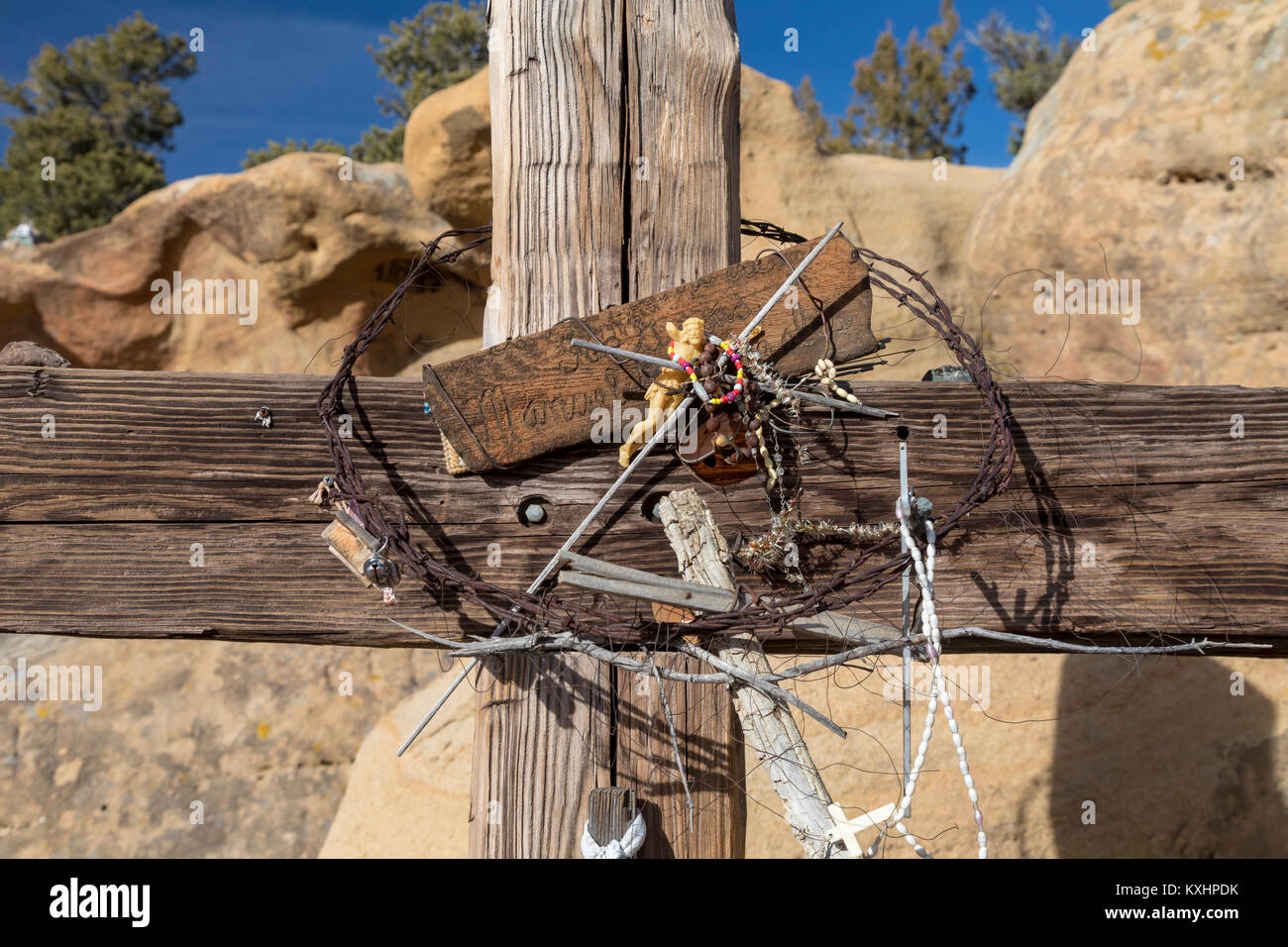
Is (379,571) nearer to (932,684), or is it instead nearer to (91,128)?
(932,684)

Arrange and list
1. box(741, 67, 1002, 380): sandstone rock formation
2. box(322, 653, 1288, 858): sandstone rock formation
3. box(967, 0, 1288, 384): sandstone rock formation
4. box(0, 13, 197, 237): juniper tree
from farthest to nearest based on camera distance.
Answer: box(0, 13, 197, 237): juniper tree < box(741, 67, 1002, 380): sandstone rock formation < box(967, 0, 1288, 384): sandstone rock formation < box(322, 653, 1288, 858): sandstone rock formation

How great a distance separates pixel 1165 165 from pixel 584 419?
6328mm

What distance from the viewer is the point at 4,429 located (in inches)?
60.8

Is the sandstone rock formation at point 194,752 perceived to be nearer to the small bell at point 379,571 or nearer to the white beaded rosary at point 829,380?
the small bell at point 379,571

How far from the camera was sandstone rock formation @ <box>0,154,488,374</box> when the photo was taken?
379 inches

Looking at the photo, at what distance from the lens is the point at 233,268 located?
10.2 meters

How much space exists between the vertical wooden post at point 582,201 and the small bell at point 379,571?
246 mm

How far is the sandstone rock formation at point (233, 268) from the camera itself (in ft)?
31.6

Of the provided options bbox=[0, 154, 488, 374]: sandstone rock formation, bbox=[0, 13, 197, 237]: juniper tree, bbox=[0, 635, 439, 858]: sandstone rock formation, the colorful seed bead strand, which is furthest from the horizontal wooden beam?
bbox=[0, 13, 197, 237]: juniper tree

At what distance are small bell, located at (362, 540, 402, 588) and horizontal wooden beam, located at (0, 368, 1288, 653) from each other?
103 mm

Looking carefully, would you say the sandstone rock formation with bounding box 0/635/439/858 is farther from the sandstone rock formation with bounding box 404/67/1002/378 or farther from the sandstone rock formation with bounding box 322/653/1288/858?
the sandstone rock formation with bounding box 404/67/1002/378

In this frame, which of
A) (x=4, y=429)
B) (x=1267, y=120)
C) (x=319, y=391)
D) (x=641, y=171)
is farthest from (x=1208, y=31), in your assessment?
(x=4, y=429)

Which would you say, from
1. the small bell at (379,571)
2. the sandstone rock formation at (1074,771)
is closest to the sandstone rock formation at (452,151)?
the sandstone rock formation at (1074,771)

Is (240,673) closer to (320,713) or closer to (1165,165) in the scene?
(320,713)
